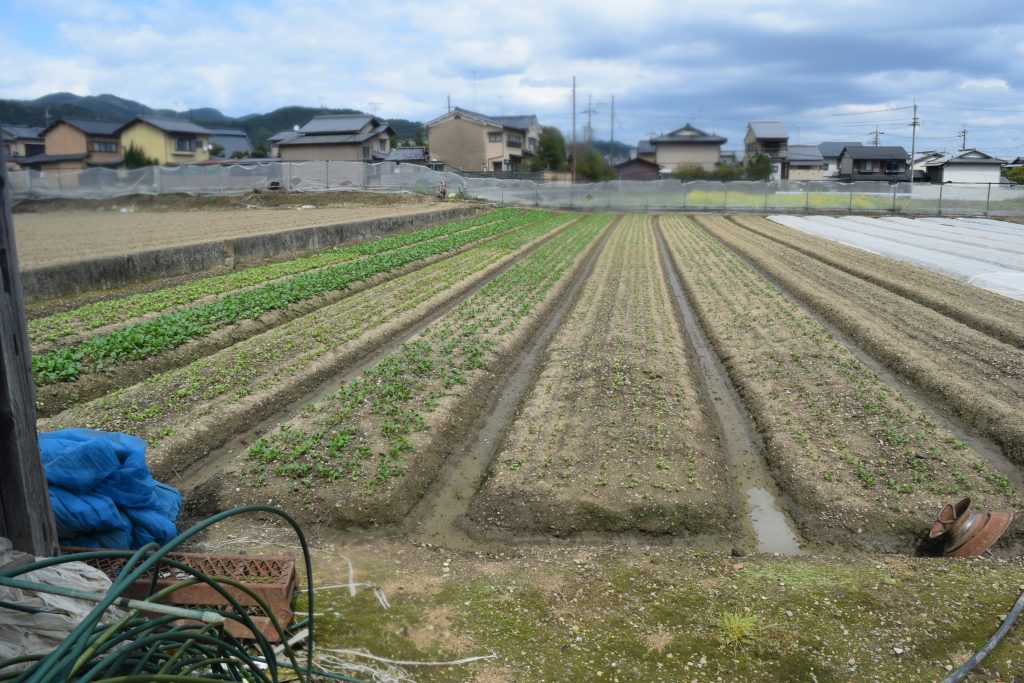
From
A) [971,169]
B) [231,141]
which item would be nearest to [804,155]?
[971,169]

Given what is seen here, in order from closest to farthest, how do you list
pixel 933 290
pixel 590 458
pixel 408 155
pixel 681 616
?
pixel 681 616, pixel 590 458, pixel 933 290, pixel 408 155

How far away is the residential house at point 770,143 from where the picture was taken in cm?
7550

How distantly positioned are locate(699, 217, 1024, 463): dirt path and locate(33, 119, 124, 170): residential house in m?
56.9

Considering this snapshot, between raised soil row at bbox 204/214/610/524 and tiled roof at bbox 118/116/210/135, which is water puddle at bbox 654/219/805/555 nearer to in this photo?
raised soil row at bbox 204/214/610/524

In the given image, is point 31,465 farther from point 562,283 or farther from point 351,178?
point 351,178

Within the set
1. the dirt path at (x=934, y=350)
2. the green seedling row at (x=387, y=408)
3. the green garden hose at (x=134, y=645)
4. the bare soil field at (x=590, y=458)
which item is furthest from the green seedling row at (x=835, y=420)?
the green garden hose at (x=134, y=645)

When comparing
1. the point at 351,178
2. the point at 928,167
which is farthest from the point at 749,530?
the point at 928,167

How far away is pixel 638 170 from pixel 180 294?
72593 mm

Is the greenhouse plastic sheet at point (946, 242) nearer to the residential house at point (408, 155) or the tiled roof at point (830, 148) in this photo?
the residential house at point (408, 155)

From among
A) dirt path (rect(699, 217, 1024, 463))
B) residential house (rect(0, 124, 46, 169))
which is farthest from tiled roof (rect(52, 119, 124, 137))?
dirt path (rect(699, 217, 1024, 463))

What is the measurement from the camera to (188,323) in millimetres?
10828

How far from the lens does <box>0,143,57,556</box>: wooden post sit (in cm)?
327

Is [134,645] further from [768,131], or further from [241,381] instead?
[768,131]

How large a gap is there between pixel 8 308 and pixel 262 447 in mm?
3702
